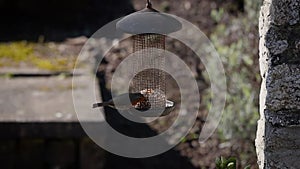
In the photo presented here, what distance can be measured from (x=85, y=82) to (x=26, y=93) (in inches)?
16.5

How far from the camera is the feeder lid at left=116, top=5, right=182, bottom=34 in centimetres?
244

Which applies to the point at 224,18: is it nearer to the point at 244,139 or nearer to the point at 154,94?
the point at 244,139

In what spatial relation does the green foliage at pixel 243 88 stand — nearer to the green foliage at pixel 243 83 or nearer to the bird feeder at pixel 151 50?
the green foliage at pixel 243 83

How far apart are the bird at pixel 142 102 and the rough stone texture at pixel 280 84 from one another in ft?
1.75

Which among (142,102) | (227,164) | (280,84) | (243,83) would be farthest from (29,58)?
(280,84)

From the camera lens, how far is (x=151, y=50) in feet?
9.79

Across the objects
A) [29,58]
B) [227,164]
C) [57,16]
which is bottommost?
[227,164]

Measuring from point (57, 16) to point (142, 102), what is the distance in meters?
4.47

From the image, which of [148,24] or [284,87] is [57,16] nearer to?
[148,24]

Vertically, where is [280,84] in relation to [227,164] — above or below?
above

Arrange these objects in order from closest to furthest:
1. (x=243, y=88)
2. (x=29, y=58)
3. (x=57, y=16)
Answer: (x=243, y=88)
(x=29, y=58)
(x=57, y=16)

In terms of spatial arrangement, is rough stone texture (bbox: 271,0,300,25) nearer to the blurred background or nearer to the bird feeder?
the bird feeder

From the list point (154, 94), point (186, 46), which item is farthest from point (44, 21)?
point (154, 94)

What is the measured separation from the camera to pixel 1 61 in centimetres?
538
